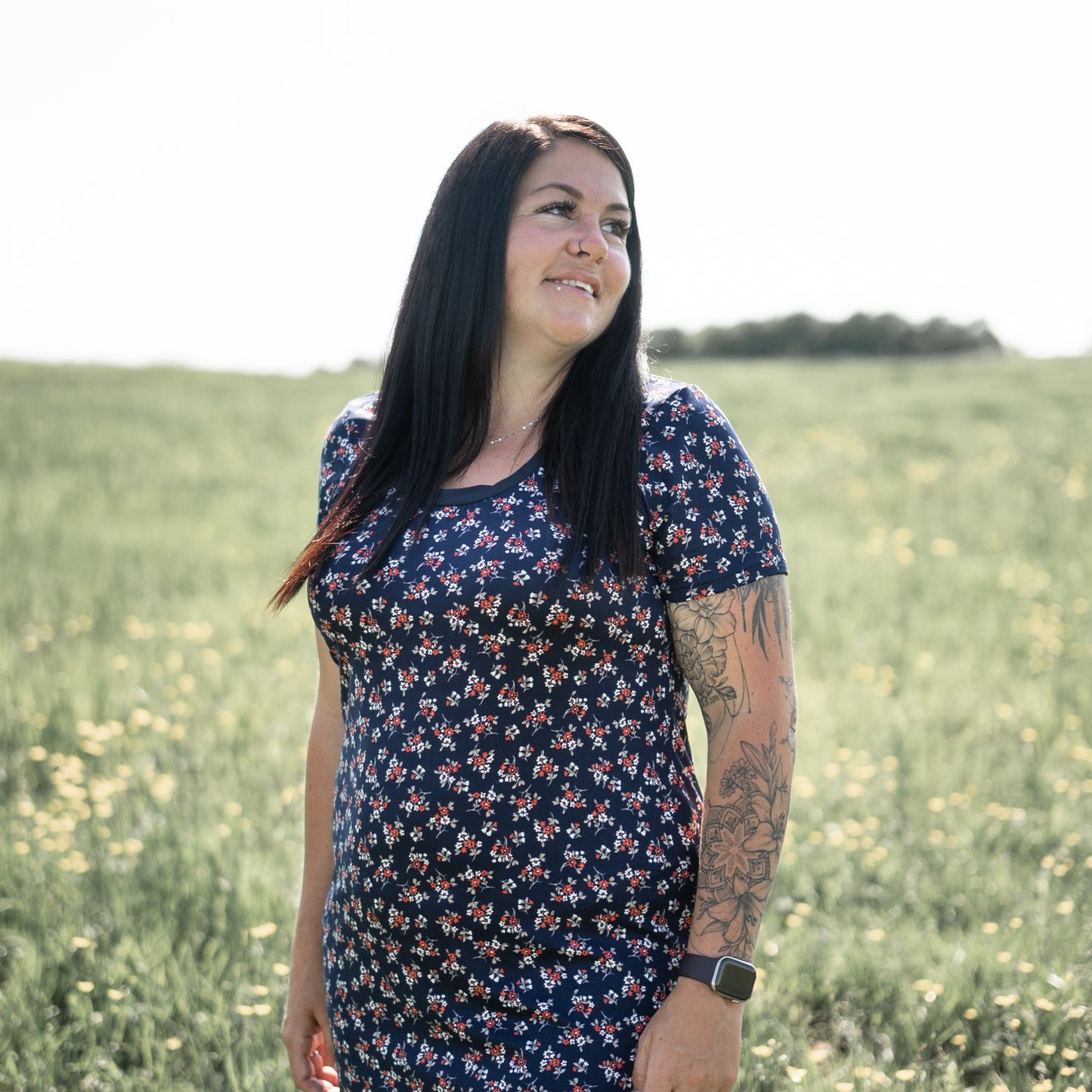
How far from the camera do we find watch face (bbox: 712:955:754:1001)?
165 centimetres

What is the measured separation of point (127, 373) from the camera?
2375cm

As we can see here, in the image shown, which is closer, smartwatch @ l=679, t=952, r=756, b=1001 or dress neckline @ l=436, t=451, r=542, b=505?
smartwatch @ l=679, t=952, r=756, b=1001

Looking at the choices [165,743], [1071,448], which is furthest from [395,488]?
[1071,448]

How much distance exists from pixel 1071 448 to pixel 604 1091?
42.0 ft

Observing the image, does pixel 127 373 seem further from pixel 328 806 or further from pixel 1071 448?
pixel 328 806

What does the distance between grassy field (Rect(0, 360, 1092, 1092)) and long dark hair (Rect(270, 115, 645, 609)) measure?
167cm

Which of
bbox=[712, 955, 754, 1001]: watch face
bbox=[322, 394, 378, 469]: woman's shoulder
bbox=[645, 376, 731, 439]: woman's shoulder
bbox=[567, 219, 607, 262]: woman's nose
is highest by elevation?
bbox=[567, 219, 607, 262]: woman's nose

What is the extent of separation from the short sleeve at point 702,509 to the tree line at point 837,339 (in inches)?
1107

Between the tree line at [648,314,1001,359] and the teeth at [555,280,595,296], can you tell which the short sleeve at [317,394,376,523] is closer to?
the teeth at [555,280,595,296]

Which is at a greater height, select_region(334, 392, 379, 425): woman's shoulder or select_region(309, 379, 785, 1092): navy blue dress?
select_region(334, 392, 379, 425): woman's shoulder

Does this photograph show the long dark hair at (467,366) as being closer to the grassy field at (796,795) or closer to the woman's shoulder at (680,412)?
the woman's shoulder at (680,412)

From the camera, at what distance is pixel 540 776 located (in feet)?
5.57

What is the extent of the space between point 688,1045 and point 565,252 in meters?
1.31

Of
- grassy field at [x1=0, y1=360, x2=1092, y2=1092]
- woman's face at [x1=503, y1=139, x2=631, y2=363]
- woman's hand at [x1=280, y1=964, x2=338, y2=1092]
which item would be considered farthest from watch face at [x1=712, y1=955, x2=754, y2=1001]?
grassy field at [x1=0, y1=360, x2=1092, y2=1092]
